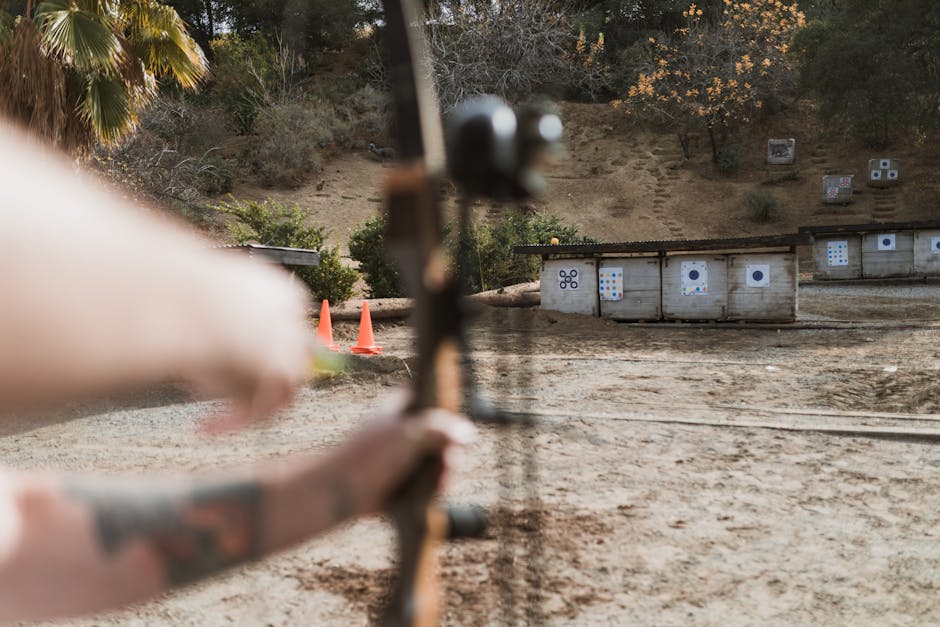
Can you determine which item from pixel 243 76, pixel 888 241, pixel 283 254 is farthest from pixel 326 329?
pixel 243 76

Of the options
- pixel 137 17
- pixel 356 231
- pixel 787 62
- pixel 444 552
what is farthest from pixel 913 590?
pixel 787 62

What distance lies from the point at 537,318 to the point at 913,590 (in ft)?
30.5

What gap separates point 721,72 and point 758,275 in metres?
19.0

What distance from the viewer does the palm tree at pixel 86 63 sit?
9008 millimetres

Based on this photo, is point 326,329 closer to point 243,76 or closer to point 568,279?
point 568,279

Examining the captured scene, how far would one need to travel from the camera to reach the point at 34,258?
0.52 meters

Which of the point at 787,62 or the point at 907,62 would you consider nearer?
the point at 907,62

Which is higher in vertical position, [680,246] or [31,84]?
[31,84]

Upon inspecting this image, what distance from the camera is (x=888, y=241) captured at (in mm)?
17609

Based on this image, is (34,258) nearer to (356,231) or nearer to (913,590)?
(913,590)

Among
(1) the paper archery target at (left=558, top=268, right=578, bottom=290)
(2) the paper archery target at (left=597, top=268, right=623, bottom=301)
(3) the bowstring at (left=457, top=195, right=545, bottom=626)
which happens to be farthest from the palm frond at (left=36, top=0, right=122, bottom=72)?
(2) the paper archery target at (left=597, top=268, right=623, bottom=301)

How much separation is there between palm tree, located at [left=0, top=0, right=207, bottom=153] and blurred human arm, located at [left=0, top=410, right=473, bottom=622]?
9840 mm

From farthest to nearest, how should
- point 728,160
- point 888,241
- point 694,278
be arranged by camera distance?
point 728,160
point 888,241
point 694,278

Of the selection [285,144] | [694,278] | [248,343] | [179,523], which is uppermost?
[285,144]
